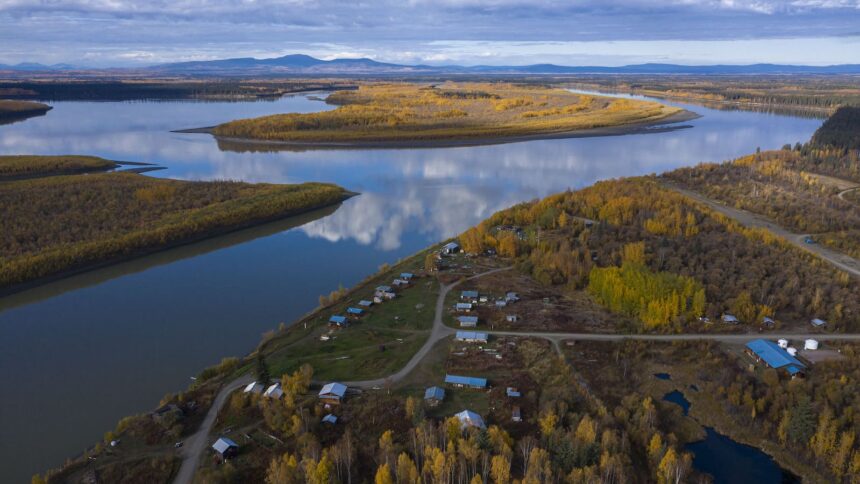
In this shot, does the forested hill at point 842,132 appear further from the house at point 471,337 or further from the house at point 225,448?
the house at point 225,448

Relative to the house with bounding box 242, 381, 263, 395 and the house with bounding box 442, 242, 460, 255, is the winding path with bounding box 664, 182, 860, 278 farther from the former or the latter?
the house with bounding box 242, 381, 263, 395

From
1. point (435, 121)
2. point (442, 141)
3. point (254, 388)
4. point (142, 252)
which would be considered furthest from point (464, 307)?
point (435, 121)

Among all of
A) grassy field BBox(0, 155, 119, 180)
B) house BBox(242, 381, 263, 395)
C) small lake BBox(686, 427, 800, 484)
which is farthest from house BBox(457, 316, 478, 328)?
grassy field BBox(0, 155, 119, 180)

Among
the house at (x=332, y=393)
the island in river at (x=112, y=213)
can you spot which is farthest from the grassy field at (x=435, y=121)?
the house at (x=332, y=393)

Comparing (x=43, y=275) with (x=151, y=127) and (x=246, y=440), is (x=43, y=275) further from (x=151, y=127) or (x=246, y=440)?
(x=151, y=127)

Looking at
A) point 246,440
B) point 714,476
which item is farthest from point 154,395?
point 714,476
